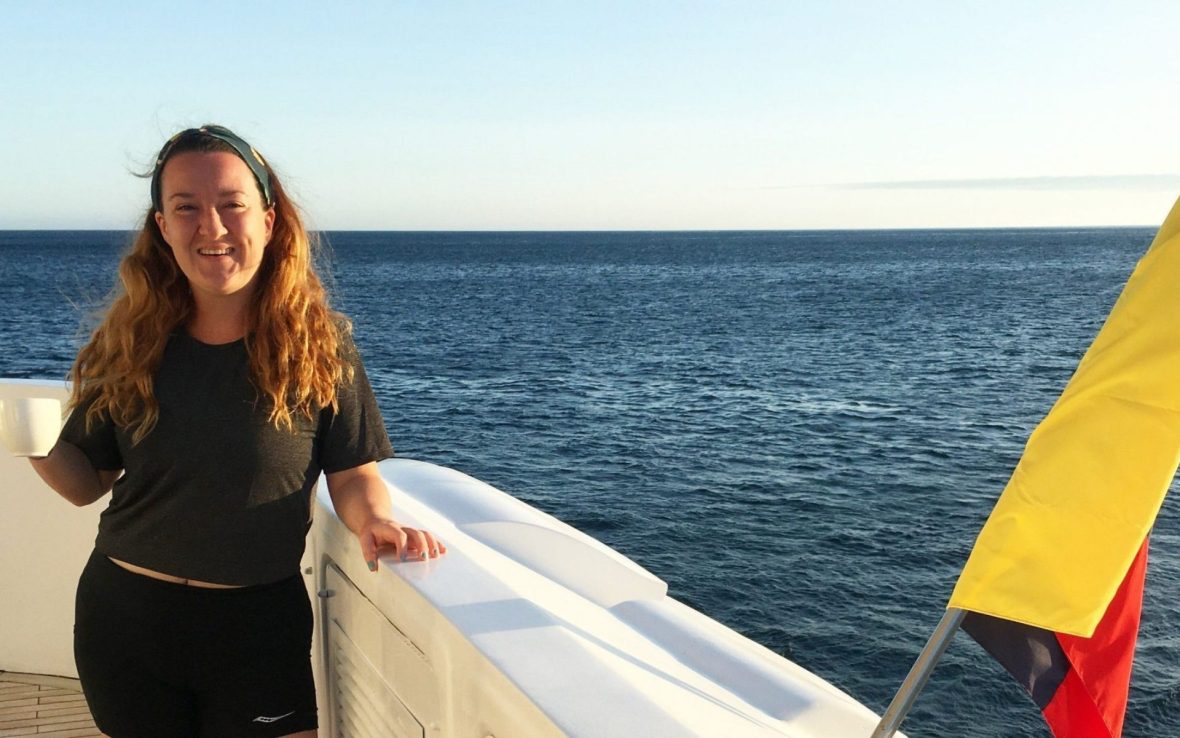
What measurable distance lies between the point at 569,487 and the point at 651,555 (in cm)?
398

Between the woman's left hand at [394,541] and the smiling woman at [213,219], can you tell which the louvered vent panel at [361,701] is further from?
the smiling woman at [213,219]

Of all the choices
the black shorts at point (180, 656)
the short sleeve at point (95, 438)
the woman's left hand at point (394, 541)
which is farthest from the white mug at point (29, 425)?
the woman's left hand at point (394, 541)

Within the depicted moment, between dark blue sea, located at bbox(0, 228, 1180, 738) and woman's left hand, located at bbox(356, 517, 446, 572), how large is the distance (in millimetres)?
446

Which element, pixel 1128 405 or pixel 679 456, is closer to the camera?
pixel 1128 405

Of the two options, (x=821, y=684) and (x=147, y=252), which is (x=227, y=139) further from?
(x=821, y=684)

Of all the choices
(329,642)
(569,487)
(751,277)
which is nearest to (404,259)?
(751,277)

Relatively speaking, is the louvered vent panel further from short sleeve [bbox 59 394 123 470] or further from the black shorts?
short sleeve [bbox 59 394 123 470]

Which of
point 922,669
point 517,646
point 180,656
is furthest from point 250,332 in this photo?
point 922,669

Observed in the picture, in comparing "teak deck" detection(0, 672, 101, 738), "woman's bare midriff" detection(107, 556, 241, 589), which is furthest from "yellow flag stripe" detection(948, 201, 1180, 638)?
"teak deck" detection(0, 672, 101, 738)

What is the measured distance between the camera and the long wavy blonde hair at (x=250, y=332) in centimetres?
173

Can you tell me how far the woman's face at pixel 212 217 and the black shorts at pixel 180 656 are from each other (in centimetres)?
55

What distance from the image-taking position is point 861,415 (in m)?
25.2

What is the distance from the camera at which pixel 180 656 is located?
1748mm

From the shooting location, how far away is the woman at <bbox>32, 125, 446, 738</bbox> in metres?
1.72
